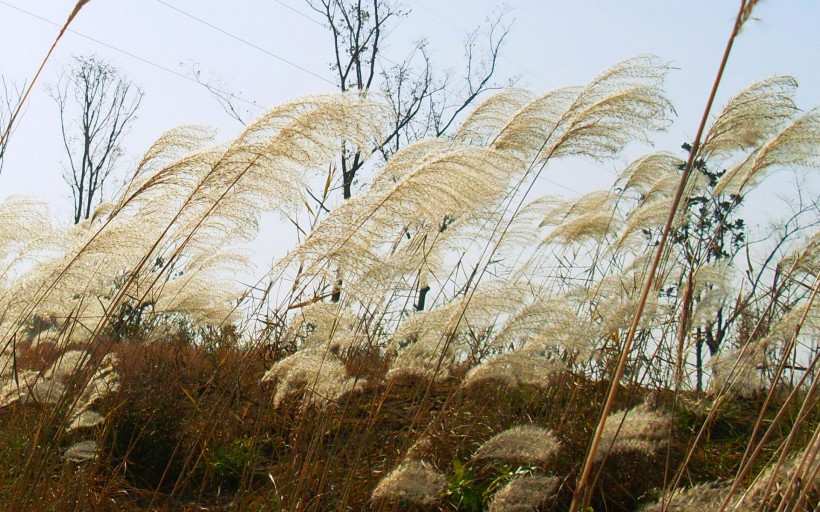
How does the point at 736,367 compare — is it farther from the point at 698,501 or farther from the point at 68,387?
the point at 68,387

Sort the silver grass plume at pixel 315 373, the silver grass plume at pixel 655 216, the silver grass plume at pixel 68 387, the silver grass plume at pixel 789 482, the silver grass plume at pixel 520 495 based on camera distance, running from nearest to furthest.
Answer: the silver grass plume at pixel 789 482
the silver grass plume at pixel 520 495
the silver grass plume at pixel 315 373
the silver grass plume at pixel 68 387
the silver grass plume at pixel 655 216

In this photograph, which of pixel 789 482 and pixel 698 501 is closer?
pixel 789 482

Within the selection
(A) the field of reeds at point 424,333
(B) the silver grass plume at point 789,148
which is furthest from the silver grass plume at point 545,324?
(B) the silver grass plume at point 789,148

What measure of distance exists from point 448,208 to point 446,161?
0.64ft

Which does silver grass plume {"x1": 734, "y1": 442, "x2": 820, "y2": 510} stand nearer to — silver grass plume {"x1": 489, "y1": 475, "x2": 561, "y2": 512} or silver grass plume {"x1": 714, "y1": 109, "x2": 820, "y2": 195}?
silver grass plume {"x1": 489, "y1": 475, "x2": 561, "y2": 512}

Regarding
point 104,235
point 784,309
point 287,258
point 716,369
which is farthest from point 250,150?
point 784,309

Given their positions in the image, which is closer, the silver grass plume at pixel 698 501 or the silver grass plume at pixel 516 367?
the silver grass plume at pixel 698 501

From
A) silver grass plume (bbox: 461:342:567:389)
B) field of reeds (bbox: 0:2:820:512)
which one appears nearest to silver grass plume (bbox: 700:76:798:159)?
field of reeds (bbox: 0:2:820:512)

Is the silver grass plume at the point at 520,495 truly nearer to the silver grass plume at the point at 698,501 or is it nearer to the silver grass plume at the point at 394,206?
the silver grass plume at the point at 698,501

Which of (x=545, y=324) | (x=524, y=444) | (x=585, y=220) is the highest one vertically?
(x=585, y=220)

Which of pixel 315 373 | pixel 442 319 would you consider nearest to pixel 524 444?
pixel 442 319

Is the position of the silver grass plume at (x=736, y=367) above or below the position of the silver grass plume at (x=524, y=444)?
above

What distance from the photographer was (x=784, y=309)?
3.64m

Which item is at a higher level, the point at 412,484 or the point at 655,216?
the point at 655,216
